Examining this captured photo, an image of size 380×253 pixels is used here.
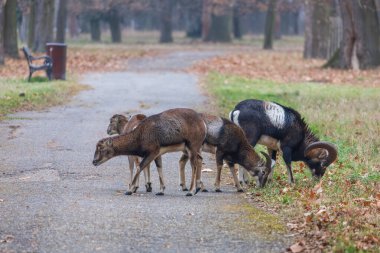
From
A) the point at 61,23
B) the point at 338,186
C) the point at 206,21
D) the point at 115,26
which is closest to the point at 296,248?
the point at 338,186

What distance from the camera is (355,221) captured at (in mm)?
9867

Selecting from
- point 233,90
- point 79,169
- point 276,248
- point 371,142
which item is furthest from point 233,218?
point 233,90

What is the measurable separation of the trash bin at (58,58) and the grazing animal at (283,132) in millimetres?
17400

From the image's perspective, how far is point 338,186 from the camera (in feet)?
40.7

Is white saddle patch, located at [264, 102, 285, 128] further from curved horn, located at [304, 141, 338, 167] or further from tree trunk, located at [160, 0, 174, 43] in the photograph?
tree trunk, located at [160, 0, 174, 43]

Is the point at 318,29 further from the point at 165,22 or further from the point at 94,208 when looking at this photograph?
the point at 94,208

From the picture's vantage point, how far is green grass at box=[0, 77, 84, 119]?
75.0ft

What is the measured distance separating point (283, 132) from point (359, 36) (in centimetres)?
2403

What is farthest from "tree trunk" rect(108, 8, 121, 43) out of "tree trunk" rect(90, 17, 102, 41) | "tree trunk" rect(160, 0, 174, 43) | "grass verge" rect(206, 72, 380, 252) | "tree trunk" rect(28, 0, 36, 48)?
"grass verge" rect(206, 72, 380, 252)

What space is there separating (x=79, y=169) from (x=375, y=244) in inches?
234

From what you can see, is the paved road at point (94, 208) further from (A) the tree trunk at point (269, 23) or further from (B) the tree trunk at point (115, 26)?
(B) the tree trunk at point (115, 26)

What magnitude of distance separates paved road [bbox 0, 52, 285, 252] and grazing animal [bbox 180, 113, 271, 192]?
1.17 ft

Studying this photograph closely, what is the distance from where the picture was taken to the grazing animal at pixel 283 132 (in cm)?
1294

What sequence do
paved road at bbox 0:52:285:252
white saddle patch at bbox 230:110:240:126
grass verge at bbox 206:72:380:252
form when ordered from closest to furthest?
paved road at bbox 0:52:285:252 < grass verge at bbox 206:72:380:252 < white saddle patch at bbox 230:110:240:126
